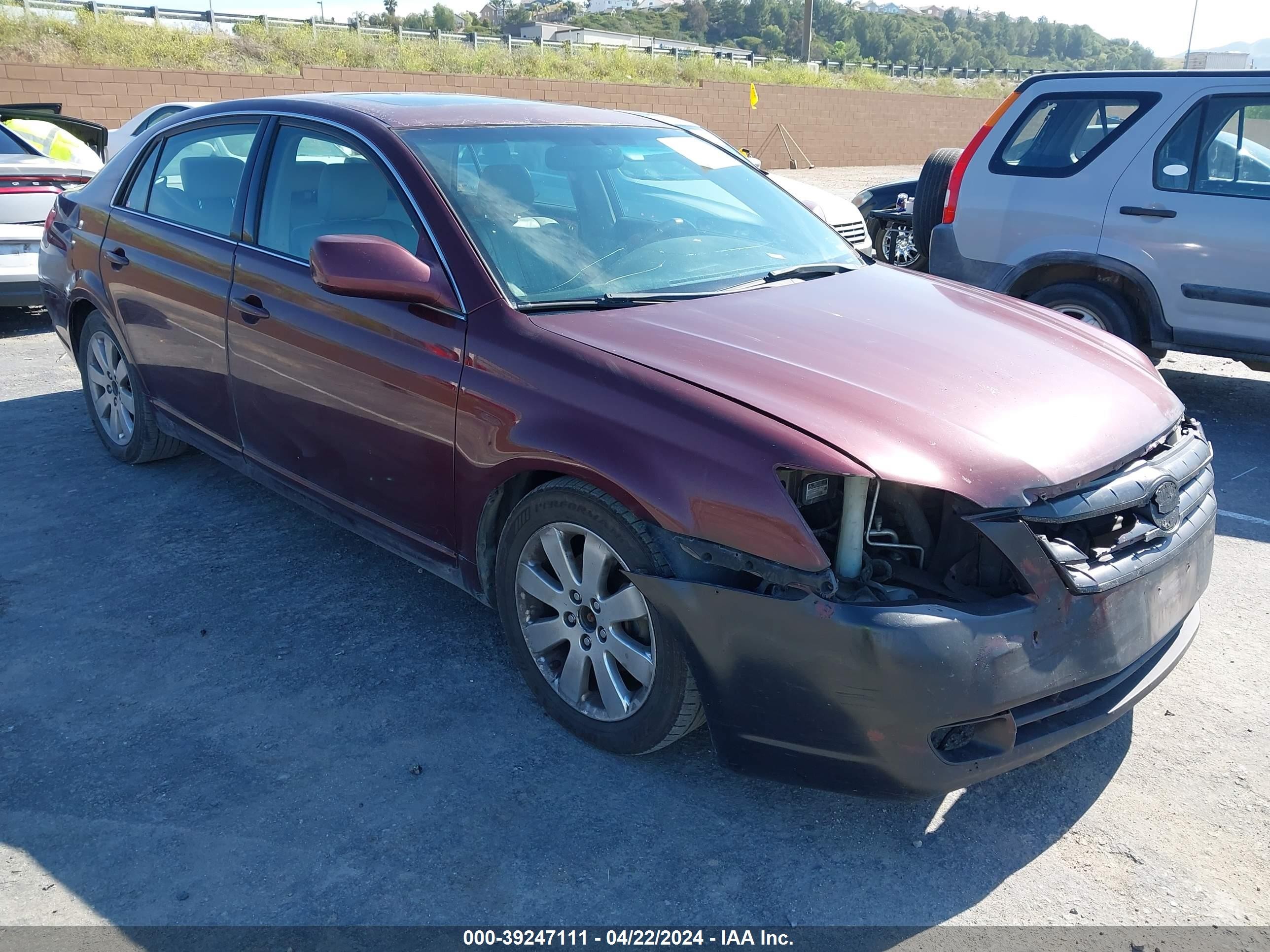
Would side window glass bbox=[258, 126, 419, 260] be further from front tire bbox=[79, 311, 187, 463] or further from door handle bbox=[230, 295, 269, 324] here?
front tire bbox=[79, 311, 187, 463]

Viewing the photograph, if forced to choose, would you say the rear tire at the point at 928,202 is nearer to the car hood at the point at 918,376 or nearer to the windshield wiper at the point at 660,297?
the windshield wiper at the point at 660,297

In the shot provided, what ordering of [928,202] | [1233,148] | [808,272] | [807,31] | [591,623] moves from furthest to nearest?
[807,31]
[928,202]
[1233,148]
[808,272]
[591,623]

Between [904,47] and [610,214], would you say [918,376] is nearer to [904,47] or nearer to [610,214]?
[610,214]

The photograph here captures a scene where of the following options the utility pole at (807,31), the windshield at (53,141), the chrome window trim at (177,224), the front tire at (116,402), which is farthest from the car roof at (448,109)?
the utility pole at (807,31)

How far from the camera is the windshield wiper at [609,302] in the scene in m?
3.20

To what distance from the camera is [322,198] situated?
3.87 metres

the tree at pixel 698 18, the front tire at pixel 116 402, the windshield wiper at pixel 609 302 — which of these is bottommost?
the front tire at pixel 116 402

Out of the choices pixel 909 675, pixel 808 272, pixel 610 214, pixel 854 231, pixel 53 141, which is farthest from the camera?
pixel 53 141

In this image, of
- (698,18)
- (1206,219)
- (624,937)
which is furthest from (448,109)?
(698,18)

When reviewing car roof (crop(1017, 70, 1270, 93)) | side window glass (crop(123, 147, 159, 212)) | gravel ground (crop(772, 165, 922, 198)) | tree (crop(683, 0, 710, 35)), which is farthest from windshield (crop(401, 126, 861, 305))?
tree (crop(683, 0, 710, 35))

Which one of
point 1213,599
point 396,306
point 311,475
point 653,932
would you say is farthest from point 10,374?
point 1213,599

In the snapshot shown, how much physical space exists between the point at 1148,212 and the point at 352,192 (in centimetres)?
461

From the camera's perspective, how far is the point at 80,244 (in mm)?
5227

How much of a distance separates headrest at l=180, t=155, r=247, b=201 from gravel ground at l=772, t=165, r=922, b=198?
1818 centimetres
